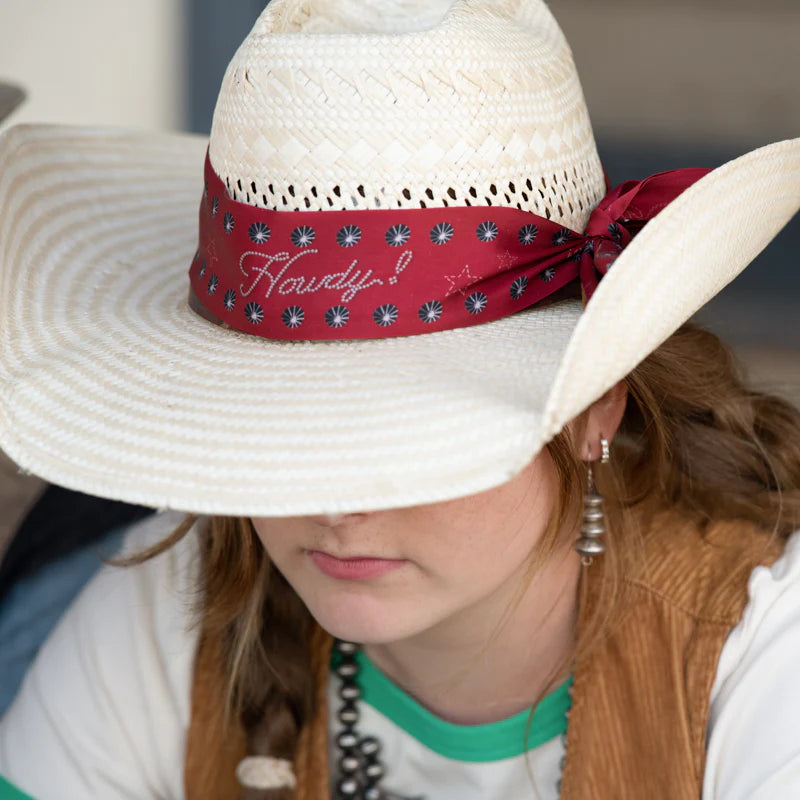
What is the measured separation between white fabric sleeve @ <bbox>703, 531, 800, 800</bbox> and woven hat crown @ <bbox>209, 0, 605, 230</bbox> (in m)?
0.45

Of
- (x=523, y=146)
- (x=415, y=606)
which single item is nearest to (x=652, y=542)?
(x=415, y=606)

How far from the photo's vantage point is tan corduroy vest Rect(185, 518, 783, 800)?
1.17m

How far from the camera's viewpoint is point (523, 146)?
987 millimetres

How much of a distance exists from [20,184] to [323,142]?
1.71 feet

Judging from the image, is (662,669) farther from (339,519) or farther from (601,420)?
(339,519)

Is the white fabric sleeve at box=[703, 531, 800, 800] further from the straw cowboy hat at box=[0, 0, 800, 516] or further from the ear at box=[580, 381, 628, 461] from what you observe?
the straw cowboy hat at box=[0, 0, 800, 516]

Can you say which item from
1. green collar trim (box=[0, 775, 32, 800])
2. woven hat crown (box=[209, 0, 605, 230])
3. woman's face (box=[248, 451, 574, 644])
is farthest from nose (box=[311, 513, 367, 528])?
green collar trim (box=[0, 775, 32, 800])

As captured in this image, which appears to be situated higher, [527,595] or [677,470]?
[677,470]

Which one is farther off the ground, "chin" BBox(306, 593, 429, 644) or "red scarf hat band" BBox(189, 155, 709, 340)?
"red scarf hat band" BBox(189, 155, 709, 340)

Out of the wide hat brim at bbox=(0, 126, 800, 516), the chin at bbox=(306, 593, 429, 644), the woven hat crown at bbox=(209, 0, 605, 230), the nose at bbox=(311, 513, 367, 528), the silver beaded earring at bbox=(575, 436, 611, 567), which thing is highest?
the woven hat crown at bbox=(209, 0, 605, 230)

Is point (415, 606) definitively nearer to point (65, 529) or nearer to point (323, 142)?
point (323, 142)

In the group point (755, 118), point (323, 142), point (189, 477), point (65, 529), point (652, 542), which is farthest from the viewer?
point (755, 118)

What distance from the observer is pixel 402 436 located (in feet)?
2.68

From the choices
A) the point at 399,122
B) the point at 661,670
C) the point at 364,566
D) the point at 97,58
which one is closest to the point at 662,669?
the point at 661,670
